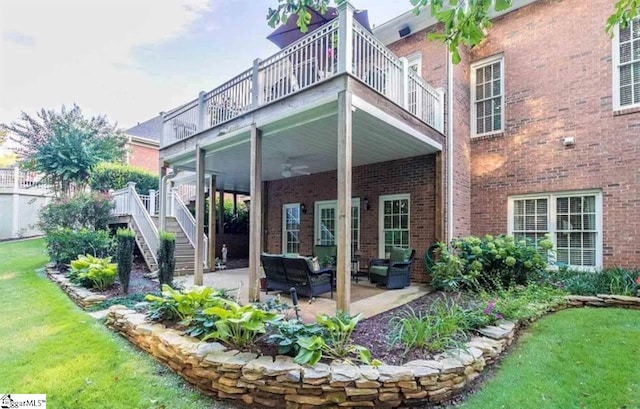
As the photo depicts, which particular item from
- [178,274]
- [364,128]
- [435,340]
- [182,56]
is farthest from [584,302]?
[182,56]

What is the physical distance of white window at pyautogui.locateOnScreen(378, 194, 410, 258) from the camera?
8852mm

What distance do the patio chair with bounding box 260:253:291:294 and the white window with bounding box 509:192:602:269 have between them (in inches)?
232

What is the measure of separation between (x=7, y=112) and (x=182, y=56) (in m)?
12.4

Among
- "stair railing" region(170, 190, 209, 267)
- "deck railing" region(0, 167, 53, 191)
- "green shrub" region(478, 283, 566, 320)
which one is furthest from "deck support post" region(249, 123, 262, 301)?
"deck railing" region(0, 167, 53, 191)

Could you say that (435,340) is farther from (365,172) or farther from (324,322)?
(365,172)

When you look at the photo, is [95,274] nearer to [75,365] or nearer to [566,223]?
[75,365]

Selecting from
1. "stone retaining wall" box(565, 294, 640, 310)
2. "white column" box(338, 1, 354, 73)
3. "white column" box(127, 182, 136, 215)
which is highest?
"white column" box(338, 1, 354, 73)

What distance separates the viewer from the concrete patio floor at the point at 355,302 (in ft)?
18.3

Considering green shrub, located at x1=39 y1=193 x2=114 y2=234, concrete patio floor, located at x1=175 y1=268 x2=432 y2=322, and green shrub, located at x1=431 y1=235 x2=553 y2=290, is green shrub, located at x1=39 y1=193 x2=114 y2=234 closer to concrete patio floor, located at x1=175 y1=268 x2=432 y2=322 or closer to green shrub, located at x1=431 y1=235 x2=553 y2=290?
concrete patio floor, located at x1=175 y1=268 x2=432 y2=322

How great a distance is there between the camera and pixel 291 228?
1208cm

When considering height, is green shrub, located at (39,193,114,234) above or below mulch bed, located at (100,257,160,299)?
above

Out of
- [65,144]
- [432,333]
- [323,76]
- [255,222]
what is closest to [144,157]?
[65,144]

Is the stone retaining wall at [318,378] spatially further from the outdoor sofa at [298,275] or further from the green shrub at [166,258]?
the green shrub at [166,258]

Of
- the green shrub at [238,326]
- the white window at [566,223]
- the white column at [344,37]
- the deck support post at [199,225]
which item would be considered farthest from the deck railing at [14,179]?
the white window at [566,223]
